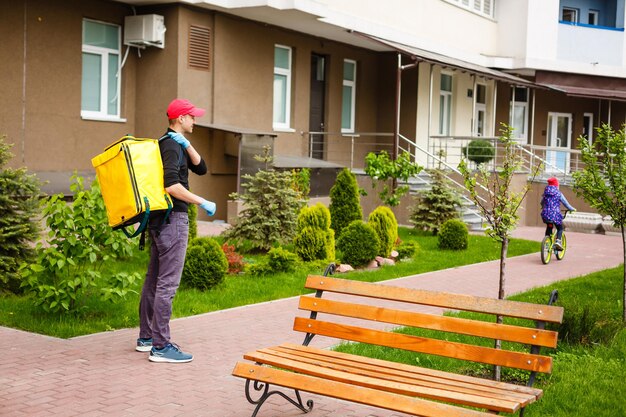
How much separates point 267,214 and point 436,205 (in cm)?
524

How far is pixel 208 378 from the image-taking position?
22.0 ft

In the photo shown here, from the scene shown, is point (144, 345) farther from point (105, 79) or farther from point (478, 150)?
point (478, 150)

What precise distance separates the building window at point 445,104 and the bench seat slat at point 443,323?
72.6 feet

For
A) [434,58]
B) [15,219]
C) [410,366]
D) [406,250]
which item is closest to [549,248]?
[406,250]

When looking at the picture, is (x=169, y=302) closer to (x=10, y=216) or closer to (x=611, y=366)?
(x=10, y=216)

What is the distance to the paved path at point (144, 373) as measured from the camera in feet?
Result: 19.4

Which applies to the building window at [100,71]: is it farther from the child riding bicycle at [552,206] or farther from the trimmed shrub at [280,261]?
the child riding bicycle at [552,206]

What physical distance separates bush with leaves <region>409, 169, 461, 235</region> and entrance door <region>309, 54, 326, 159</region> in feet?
15.9

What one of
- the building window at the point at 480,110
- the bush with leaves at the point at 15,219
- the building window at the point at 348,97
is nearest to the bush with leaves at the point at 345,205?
the bush with leaves at the point at 15,219

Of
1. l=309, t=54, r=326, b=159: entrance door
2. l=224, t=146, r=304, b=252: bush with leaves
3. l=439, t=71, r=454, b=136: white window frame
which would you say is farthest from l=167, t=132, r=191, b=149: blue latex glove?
l=439, t=71, r=454, b=136: white window frame

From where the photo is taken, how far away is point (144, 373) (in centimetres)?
679

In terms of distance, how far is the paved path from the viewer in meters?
5.90

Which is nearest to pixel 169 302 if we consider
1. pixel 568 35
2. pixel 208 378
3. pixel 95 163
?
pixel 208 378

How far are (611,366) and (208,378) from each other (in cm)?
333
